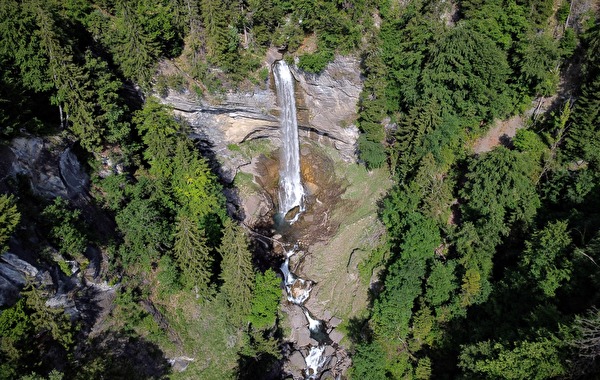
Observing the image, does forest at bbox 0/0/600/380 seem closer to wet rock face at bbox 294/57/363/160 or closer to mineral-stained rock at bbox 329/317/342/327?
mineral-stained rock at bbox 329/317/342/327

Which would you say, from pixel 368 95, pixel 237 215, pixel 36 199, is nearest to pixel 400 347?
pixel 237 215

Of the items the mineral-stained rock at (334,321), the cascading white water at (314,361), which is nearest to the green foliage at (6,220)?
the cascading white water at (314,361)

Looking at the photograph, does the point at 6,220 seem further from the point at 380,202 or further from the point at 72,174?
the point at 380,202

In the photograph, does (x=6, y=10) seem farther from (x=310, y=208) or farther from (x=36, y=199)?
(x=310, y=208)

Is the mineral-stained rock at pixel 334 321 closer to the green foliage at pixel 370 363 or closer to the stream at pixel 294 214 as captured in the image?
the stream at pixel 294 214

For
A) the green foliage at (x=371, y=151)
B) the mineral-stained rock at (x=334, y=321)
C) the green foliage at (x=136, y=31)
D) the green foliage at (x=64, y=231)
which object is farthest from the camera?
the green foliage at (x=371, y=151)

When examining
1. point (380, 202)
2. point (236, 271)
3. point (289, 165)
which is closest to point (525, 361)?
point (236, 271)

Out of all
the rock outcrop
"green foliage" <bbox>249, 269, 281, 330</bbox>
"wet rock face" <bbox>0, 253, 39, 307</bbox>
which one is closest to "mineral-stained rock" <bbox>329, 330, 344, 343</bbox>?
"green foliage" <bbox>249, 269, 281, 330</bbox>
